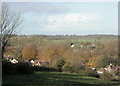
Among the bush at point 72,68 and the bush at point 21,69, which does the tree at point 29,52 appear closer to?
the bush at point 72,68

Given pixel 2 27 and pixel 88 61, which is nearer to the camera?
pixel 2 27

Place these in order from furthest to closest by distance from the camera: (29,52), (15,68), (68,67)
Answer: (29,52)
(68,67)
(15,68)

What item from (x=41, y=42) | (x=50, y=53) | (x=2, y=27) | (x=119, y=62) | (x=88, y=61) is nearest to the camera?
(x=2, y=27)

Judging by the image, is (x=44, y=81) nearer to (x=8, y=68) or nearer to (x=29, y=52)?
(x=8, y=68)

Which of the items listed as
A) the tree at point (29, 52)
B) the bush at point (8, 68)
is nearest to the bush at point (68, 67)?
the bush at point (8, 68)

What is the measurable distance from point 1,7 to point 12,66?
7.91 meters

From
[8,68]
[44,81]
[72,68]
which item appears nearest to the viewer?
[44,81]

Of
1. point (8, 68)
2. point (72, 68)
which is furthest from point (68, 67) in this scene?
point (8, 68)

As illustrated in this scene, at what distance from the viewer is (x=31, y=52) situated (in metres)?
43.3

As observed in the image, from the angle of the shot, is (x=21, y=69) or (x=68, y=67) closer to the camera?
(x=21, y=69)

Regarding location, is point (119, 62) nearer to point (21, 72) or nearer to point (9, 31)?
point (9, 31)

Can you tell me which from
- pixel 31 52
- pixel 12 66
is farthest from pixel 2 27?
pixel 31 52

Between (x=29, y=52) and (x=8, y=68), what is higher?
(x=29, y=52)

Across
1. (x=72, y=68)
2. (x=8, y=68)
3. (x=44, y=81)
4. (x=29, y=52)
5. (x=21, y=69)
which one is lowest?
(x=72, y=68)
